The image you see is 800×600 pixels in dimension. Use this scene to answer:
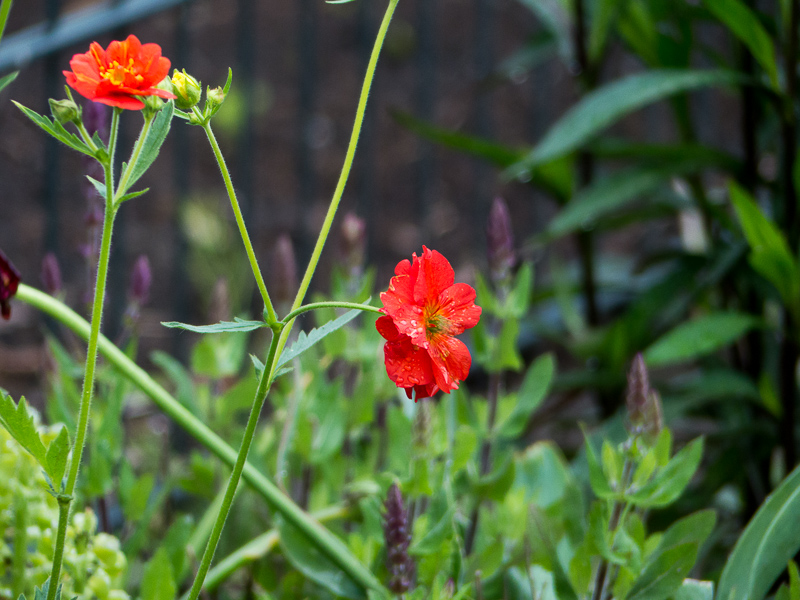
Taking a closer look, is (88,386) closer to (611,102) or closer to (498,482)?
(498,482)

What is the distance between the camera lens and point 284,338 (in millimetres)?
437

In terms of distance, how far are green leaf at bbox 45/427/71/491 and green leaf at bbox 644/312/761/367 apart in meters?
0.72

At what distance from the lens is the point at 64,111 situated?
0.38 metres

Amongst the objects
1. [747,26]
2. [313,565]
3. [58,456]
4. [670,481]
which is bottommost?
[313,565]

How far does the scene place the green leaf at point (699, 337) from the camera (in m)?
0.94

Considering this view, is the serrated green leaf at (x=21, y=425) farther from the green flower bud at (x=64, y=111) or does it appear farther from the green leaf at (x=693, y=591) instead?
the green leaf at (x=693, y=591)

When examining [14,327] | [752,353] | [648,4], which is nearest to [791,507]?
[752,353]

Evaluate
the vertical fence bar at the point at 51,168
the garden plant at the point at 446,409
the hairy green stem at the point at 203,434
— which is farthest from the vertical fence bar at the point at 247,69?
the hairy green stem at the point at 203,434

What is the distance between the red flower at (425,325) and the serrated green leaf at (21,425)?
204mm

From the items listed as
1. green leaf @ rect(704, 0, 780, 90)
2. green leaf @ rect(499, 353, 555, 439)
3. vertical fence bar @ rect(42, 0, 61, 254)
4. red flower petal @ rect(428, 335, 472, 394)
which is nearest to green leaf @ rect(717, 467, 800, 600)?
green leaf @ rect(499, 353, 555, 439)

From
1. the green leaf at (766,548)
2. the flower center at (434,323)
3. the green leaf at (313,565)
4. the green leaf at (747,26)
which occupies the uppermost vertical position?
the green leaf at (747,26)

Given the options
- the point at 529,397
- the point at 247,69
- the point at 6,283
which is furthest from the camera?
the point at 247,69

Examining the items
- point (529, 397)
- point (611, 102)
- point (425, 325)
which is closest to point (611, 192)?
point (611, 102)

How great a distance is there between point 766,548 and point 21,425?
0.56 metres
